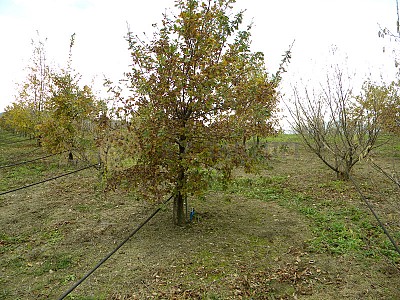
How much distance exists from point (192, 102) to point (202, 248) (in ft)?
7.35

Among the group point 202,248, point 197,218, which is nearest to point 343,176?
point 197,218

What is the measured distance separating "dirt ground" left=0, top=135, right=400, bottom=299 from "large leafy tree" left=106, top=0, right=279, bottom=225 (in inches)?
31.9

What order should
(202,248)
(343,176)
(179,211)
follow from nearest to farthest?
(202,248) < (179,211) < (343,176)

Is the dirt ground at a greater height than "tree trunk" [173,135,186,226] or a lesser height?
lesser

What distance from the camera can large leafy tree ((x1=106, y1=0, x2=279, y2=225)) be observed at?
14.6 ft

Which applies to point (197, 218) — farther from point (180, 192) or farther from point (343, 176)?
point (343, 176)

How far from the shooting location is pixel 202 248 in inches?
181

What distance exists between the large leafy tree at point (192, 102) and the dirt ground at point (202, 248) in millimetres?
810

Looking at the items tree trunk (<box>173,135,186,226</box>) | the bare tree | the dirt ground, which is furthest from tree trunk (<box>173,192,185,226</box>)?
the bare tree

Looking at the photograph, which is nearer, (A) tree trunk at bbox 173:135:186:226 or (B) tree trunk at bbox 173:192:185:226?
(A) tree trunk at bbox 173:135:186:226

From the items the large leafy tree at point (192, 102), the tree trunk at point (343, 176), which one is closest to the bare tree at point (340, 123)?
the tree trunk at point (343, 176)

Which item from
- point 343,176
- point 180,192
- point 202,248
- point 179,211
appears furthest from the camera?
point 343,176

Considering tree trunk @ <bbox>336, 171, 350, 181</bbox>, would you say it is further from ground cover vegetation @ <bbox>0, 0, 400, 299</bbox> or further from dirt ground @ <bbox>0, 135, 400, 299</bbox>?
ground cover vegetation @ <bbox>0, 0, 400, 299</bbox>

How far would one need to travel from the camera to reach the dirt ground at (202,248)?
3.58 m
